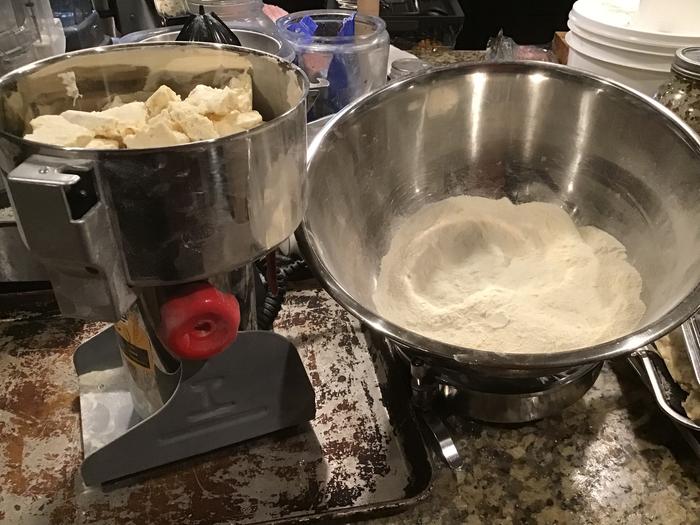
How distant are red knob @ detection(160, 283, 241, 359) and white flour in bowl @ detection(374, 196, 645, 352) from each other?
21cm

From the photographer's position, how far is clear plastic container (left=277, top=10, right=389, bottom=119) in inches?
30.8

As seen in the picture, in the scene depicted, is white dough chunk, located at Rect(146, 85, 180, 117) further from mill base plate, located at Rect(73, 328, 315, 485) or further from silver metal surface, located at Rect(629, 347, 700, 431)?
silver metal surface, located at Rect(629, 347, 700, 431)

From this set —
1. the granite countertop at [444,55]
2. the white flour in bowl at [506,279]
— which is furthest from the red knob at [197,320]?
the granite countertop at [444,55]

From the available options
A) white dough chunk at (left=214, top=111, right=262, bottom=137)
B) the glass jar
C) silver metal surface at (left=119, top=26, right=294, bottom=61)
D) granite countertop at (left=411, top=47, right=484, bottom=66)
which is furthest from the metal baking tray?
granite countertop at (left=411, top=47, right=484, bottom=66)

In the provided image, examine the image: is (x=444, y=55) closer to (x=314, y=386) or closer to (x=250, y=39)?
(x=250, y=39)

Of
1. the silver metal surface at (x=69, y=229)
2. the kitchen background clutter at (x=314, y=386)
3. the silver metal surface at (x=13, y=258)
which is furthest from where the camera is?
the silver metal surface at (x=13, y=258)

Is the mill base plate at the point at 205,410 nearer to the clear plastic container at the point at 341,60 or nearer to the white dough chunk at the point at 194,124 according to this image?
the white dough chunk at the point at 194,124

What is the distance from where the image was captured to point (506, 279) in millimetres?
626

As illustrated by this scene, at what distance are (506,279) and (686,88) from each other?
0.34 meters

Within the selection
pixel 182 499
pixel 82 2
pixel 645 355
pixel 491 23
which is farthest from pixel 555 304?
pixel 491 23

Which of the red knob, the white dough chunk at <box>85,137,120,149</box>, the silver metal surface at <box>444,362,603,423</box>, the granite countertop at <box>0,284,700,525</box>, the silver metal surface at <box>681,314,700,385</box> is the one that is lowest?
the granite countertop at <box>0,284,700,525</box>

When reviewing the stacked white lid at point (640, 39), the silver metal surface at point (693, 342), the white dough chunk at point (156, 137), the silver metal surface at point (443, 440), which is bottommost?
the silver metal surface at point (443, 440)

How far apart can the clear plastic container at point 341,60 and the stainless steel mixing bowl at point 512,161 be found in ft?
0.41

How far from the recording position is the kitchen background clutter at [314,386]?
38cm
